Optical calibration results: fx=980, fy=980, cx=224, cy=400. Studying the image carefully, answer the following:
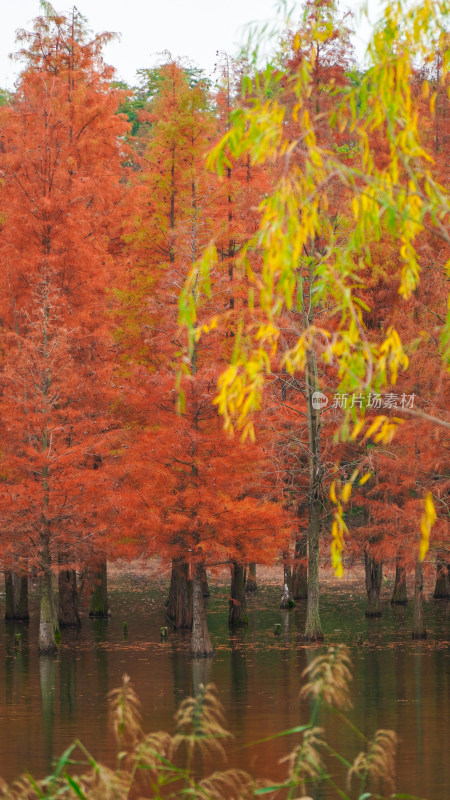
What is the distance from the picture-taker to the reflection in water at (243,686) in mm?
15133

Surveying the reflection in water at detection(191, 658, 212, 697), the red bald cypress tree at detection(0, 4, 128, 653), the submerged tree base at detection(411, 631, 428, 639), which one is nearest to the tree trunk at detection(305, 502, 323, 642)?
the submerged tree base at detection(411, 631, 428, 639)

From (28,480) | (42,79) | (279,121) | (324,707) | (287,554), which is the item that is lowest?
(324,707)

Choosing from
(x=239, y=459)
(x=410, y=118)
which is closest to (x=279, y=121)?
(x=410, y=118)

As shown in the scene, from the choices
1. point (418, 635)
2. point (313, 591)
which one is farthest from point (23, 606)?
point (418, 635)

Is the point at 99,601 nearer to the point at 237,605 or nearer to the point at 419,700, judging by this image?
the point at 237,605

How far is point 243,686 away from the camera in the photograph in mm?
20828

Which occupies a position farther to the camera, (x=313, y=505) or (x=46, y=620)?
(x=313, y=505)

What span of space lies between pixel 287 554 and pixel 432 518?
1049 inches

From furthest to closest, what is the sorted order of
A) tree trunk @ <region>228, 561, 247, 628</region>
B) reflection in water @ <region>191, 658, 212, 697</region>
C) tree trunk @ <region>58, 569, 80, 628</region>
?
tree trunk @ <region>228, 561, 247, 628</region>, tree trunk @ <region>58, 569, 80, 628</region>, reflection in water @ <region>191, 658, 212, 697</region>

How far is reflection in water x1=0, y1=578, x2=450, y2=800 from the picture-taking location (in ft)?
49.6

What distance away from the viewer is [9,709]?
1852 cm

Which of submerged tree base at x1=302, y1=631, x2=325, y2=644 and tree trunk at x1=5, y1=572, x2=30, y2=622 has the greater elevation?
tree trunk at x1=5, y1=572, x2=30, y2=622

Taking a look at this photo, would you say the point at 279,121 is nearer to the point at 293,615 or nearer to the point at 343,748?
the point at 343,748

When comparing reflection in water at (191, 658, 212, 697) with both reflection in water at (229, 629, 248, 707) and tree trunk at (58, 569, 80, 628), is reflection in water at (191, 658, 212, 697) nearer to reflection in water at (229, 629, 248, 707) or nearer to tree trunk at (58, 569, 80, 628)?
reflection in water at (229, 629, 248, 707)
